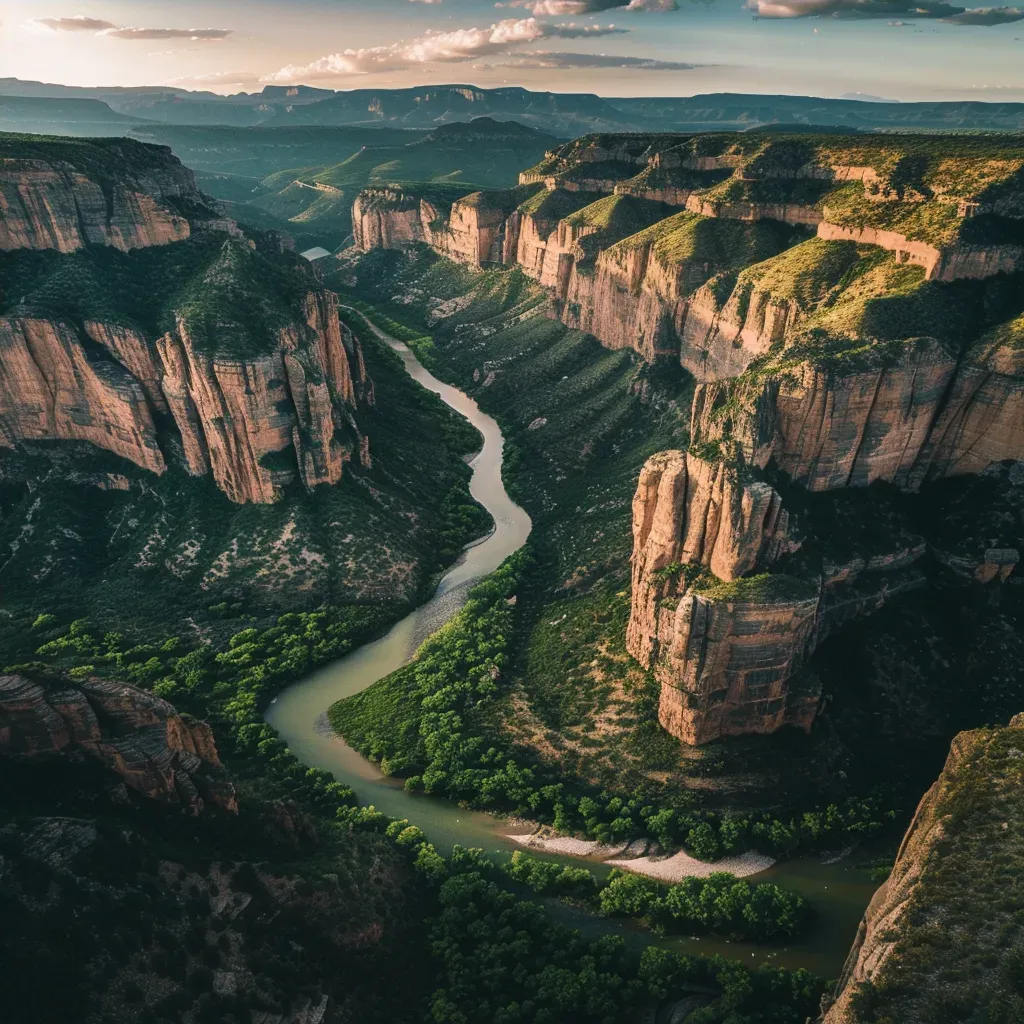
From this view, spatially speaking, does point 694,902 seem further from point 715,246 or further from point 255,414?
point 715,246

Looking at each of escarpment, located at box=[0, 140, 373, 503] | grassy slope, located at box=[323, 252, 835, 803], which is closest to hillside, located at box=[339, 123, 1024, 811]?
grassy slope, located at box=[323, 252, 835, 803]

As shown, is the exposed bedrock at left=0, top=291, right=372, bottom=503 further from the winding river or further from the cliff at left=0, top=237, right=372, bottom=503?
the winding river

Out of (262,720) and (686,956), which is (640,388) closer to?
(262,720)

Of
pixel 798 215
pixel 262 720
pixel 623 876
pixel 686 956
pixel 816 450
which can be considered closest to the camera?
pixel 686 956

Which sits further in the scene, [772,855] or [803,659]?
[803,659]

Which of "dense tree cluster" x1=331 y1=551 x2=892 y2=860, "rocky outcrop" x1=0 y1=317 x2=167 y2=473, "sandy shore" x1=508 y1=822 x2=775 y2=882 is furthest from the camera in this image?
"rocky outcrop" x1=0 y1=317 x2=167 y2=473

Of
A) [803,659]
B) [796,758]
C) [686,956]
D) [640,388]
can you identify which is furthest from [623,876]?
[640,388]

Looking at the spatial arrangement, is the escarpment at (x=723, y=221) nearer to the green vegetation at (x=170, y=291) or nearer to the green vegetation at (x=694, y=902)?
the green vegetation at (x=170, y=291)

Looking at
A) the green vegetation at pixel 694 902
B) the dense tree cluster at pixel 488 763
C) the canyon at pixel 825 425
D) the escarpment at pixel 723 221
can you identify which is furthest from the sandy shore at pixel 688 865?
the escarpment at pixel 723 221
